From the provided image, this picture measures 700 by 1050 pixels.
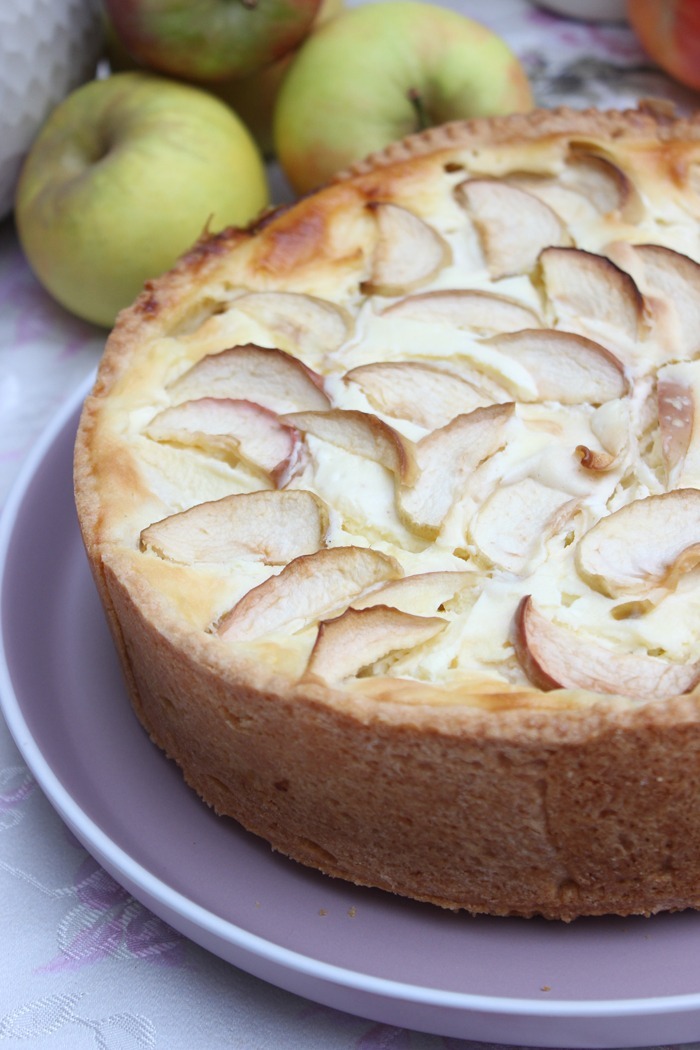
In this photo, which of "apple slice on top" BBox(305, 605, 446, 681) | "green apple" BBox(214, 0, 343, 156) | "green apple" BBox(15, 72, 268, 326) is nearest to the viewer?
"apple slice on top" BBox(305, 605, 446, 681)

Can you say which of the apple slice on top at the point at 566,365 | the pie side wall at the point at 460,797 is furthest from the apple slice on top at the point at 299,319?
the pie side wall at the point at 460,797

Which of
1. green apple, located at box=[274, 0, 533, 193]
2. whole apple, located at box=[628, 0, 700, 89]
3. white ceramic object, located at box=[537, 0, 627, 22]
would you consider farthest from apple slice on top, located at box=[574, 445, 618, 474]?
white ceramic object, located at box=[537, 0, 627, 22]

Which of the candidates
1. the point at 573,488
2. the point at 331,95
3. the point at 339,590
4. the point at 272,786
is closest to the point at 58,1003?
the point at 272,786

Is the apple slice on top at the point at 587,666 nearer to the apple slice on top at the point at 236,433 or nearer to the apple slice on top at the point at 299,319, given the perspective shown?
the apple slice on top at the point at 236,433

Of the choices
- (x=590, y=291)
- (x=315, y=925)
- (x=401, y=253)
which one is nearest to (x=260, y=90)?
(x=401, y=253)

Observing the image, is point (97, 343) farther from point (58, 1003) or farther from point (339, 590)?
Result: point (58, 1003)

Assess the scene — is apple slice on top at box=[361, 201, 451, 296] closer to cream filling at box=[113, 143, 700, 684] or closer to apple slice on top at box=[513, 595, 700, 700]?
cream filling at box=[113, 143, 700, 684]

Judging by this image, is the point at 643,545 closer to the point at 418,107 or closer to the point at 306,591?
the point at 306,591
